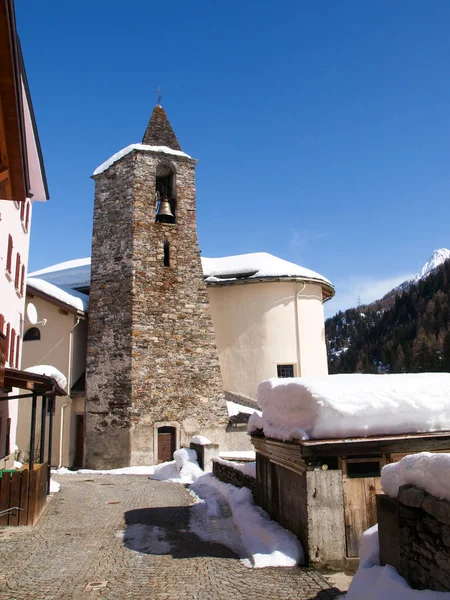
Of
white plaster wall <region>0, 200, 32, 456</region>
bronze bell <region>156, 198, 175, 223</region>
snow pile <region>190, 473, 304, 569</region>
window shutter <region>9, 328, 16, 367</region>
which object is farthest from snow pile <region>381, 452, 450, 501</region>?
bronze bell <region>156, 198, 175, 223</region>

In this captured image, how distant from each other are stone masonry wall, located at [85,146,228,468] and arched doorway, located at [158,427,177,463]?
1.18 ft

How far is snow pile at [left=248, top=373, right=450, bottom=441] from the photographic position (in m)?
8.27

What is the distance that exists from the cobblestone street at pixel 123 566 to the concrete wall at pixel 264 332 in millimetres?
13394

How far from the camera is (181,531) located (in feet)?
35.5

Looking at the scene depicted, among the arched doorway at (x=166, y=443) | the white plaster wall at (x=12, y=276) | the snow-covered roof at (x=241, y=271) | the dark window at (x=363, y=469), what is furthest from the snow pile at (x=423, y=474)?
the snow-covered roof at (x=241, y=271)

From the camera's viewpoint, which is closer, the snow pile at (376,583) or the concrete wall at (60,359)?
the snow pile at (376,583)

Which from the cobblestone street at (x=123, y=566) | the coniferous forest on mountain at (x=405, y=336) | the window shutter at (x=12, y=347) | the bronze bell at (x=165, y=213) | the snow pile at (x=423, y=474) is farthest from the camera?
the coniferous forest on mountain at (x=405, y=336)

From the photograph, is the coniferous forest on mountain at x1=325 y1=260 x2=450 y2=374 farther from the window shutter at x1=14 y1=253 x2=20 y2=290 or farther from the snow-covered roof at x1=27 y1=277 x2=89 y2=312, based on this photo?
the window shutter at x1=14 y1=253 x2=20 y2=290

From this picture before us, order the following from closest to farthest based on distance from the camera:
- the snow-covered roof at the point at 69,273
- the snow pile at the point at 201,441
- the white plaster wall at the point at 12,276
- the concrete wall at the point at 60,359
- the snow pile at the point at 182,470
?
the white plaster wall at the point at 12,276 < the snow pile at the point at 182,470 < the snow pile at the point at 201,441 < the concrete wall at the point at 60,359 < the snow-covered roof at the point at 69,273

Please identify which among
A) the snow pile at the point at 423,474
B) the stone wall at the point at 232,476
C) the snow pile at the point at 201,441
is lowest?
the stone wall at the point at 232,476

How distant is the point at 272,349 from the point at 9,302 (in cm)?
1320

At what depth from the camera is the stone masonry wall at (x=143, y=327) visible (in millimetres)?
22391

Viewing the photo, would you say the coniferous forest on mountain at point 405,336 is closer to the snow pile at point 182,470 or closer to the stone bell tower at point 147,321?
the stone bell tower at point 147,321

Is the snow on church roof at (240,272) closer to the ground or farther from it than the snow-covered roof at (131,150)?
closer to the ground
